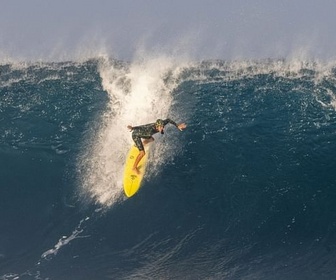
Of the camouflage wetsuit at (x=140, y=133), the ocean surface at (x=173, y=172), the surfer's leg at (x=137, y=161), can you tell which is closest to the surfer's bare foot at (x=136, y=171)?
the surfer's leg at (x=137, y=161)

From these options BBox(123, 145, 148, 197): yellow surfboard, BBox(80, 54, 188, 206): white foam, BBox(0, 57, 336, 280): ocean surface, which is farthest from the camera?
BBox(80, 54, 188, 206): white foam

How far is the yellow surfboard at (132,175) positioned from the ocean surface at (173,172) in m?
0.34

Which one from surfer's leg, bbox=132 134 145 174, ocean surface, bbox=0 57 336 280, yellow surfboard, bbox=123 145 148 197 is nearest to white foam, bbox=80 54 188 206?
ocean surface, bbox=0 57 336 280

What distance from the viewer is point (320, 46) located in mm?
30703

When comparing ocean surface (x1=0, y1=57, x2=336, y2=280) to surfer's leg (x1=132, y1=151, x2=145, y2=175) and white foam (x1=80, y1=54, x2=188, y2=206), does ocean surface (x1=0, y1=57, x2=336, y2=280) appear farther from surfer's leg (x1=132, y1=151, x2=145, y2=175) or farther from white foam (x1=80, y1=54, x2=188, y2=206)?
surfer's leg (x1=132, y1=151, x2=145, y2=175)

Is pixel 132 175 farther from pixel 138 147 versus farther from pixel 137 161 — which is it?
pixel 138 147

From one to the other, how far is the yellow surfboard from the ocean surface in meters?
0.34

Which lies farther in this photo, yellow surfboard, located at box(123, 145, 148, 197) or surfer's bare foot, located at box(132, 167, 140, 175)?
surfer's bare foot, located at box(132, 167, 140, 175)

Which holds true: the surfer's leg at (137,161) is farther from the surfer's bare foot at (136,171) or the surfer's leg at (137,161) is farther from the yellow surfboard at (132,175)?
the yellow surfboard at (132,175)

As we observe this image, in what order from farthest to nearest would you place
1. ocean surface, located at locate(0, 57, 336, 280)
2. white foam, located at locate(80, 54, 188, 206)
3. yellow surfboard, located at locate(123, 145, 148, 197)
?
white foam, located at locate(80, 54, 188, 206)
yellow surfboard, located at locate(123, 145, 148, 197)
ocean surface, located at locate(0, 57, 336, 280)

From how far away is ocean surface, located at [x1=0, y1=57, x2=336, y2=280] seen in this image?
895 inches

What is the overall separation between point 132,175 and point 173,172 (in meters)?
2.07

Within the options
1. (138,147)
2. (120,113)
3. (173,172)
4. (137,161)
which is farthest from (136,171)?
(120,113)

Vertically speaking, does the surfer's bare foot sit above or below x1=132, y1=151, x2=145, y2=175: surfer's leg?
below
